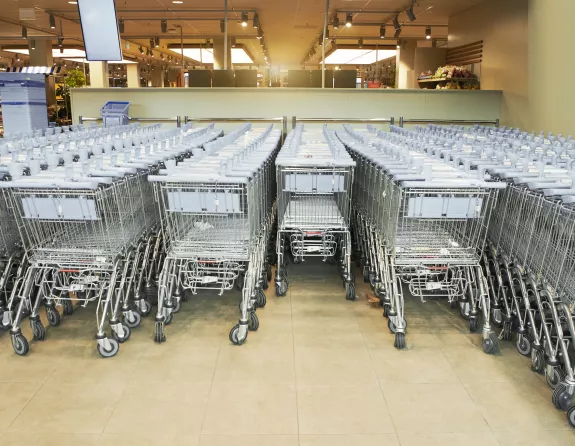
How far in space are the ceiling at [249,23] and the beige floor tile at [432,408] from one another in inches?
404

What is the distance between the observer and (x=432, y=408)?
305 centimetres

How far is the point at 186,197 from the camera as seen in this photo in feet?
12.0

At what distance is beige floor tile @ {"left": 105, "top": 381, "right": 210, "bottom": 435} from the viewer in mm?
2865

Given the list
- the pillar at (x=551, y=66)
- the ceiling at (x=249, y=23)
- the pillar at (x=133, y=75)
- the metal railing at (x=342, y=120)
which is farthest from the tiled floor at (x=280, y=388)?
the pillar at (x=133, y=75)

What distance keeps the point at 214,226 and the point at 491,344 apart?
84.9 inches

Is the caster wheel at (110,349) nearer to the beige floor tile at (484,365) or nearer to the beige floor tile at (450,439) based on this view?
the beige floor tile at (450,439)

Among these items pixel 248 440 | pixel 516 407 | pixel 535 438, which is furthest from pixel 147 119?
pixel 535 438

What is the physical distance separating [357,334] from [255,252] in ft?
3.14

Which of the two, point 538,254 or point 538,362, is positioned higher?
point 538,254

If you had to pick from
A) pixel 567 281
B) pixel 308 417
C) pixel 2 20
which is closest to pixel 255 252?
pixel 308 417

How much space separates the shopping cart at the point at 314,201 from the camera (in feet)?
14.0

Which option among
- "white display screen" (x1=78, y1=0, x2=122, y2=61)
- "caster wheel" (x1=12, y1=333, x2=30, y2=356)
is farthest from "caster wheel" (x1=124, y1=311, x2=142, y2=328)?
"white display screen" (x1=78, y1=0, x2=122, y2=61)

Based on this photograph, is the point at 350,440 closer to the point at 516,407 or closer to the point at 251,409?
the point at 251,409

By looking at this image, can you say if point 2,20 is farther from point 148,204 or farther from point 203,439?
point 203,439
